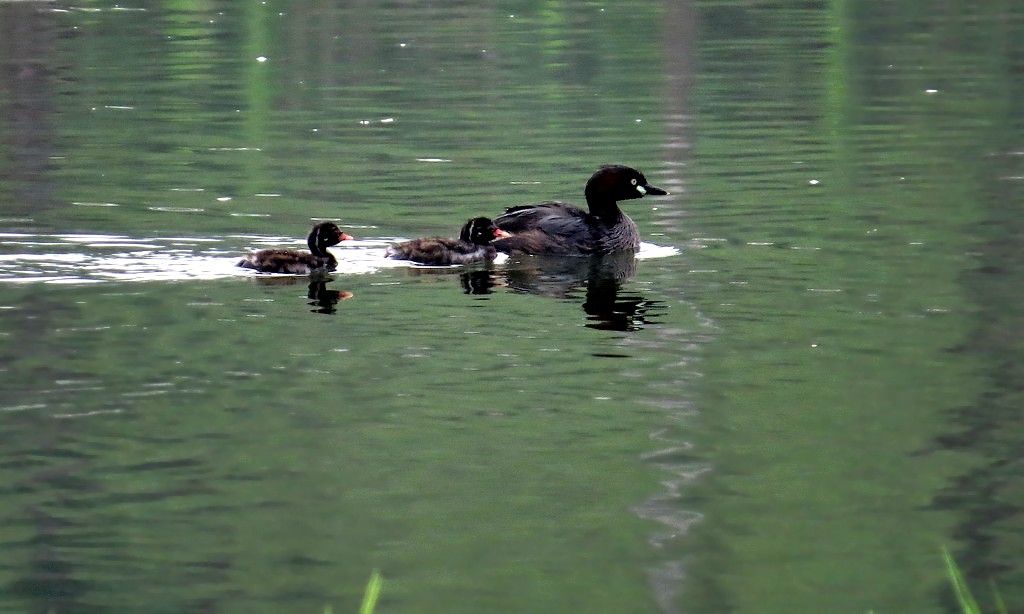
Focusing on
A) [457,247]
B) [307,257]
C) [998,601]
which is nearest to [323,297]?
[307,257]

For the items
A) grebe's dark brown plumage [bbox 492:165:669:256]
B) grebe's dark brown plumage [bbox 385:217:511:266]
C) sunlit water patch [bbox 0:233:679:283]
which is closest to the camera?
sunlit water patch [bbox 0:233:679:283]

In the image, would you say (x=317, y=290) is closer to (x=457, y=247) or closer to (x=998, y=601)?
(x=457, y=247)

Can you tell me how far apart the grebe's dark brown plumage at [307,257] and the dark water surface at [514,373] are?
0.17 metres

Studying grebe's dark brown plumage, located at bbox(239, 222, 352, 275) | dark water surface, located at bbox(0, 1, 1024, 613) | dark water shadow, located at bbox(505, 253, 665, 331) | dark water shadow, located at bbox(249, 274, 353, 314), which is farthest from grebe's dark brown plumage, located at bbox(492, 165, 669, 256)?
dark water shadow, located at bbox(249, 274, 353, 314)

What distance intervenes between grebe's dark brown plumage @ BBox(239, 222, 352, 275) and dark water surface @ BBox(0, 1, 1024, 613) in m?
0.17

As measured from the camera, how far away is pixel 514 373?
32.3 feet

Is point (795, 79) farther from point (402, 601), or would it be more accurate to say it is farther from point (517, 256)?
point (402, 601)

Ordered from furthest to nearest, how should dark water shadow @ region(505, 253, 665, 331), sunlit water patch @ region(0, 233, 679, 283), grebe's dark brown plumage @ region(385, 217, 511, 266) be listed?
grebe's dark brown plumage @ region(385, 217, 511, 266), sunlit water patch @ region(0, 233, 679, 283), dark water shadow @ region(505, 253, 665, 331)

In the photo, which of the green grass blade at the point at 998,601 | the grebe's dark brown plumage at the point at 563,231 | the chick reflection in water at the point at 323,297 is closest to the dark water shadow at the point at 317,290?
the chick reflection in water at the point at 323,297

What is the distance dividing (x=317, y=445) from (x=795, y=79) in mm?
19582

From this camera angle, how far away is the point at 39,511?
306 inches

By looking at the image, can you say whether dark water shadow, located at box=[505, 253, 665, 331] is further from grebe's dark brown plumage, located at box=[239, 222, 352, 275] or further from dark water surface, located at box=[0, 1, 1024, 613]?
grebe's dark brown plumage, located at box=[239, 222, 352, 275]

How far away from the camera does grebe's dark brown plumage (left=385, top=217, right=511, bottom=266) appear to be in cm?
1347

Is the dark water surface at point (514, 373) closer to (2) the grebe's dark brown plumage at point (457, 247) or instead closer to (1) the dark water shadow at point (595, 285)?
(1) the dark water shadow at point (595, 285)
